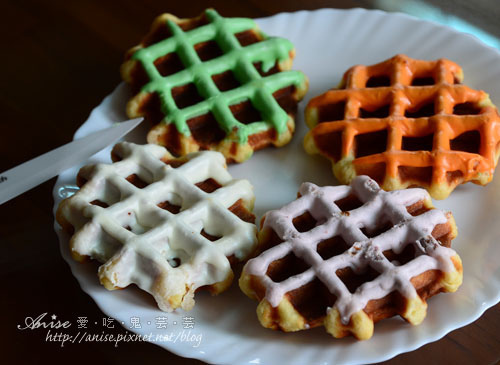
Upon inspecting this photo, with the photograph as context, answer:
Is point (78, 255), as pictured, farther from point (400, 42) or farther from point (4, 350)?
point (400, 42)

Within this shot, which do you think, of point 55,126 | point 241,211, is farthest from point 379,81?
point 55,126

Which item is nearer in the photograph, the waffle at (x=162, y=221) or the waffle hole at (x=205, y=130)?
the waffle at (x=162, y=221)

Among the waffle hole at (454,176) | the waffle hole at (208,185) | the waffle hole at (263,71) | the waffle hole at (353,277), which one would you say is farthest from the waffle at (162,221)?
the waffle hole at (454,176)

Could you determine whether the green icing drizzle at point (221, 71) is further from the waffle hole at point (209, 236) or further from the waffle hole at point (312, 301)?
the waffle hole at point (312, 301)

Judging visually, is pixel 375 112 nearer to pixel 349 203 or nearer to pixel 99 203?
pixel 349 203

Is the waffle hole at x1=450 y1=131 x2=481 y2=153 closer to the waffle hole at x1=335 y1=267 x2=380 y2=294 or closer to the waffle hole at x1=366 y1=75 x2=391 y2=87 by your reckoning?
the waffle hole at x1=366 y1=75 x2=391 y2=87

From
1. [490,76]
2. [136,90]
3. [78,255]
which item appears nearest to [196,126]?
[136,90]
